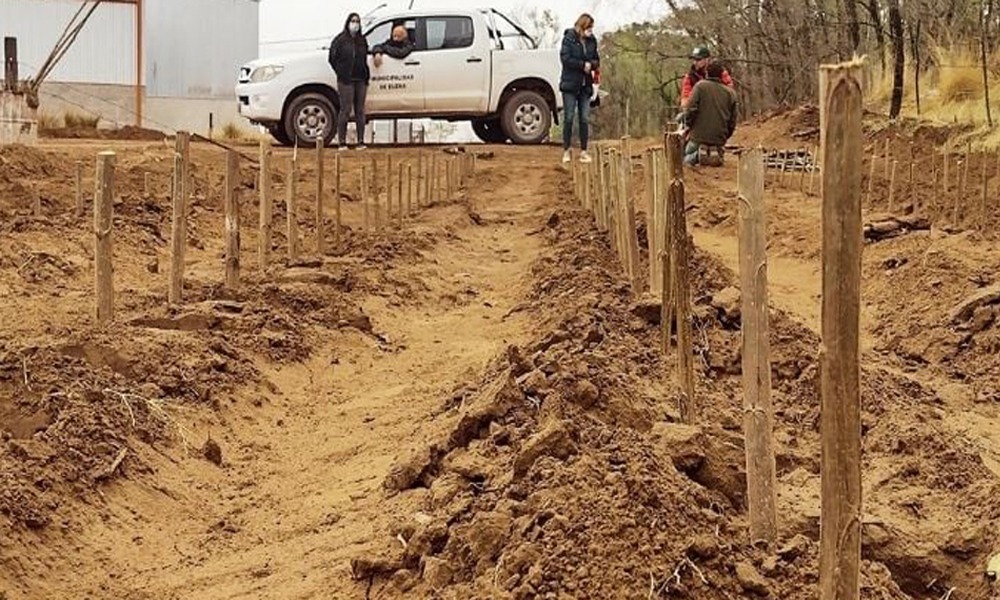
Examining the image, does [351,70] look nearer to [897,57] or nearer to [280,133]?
[280,133]

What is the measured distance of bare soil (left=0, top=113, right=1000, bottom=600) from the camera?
370cm

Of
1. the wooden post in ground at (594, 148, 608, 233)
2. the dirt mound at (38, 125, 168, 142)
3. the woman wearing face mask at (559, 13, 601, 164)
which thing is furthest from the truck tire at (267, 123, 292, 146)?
the wooden post in ground at (594, 148, 608, 233)

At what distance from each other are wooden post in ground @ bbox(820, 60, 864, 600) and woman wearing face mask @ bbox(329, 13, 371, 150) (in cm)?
1497

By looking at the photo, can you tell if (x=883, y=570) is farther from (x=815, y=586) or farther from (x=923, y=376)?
(x=923, y=376)

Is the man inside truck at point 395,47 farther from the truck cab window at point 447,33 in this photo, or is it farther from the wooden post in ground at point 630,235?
the wooden post in ground at point 630,235

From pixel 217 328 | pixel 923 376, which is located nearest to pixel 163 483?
pixel 217 328

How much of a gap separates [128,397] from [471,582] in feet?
9.19

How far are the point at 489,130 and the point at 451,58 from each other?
2153 millimetres

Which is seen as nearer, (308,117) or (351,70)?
(351,70)

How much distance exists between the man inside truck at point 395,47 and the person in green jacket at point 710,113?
4.53 m

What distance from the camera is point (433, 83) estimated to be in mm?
19641

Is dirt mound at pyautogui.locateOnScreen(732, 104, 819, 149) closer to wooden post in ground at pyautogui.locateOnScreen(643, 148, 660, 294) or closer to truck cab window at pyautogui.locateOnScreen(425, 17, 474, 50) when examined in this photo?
truck cab window at pyautogui.locateOnScreen(425, 17, 474, 50)

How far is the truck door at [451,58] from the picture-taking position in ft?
64.3

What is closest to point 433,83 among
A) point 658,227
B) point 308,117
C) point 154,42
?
point 308,117
